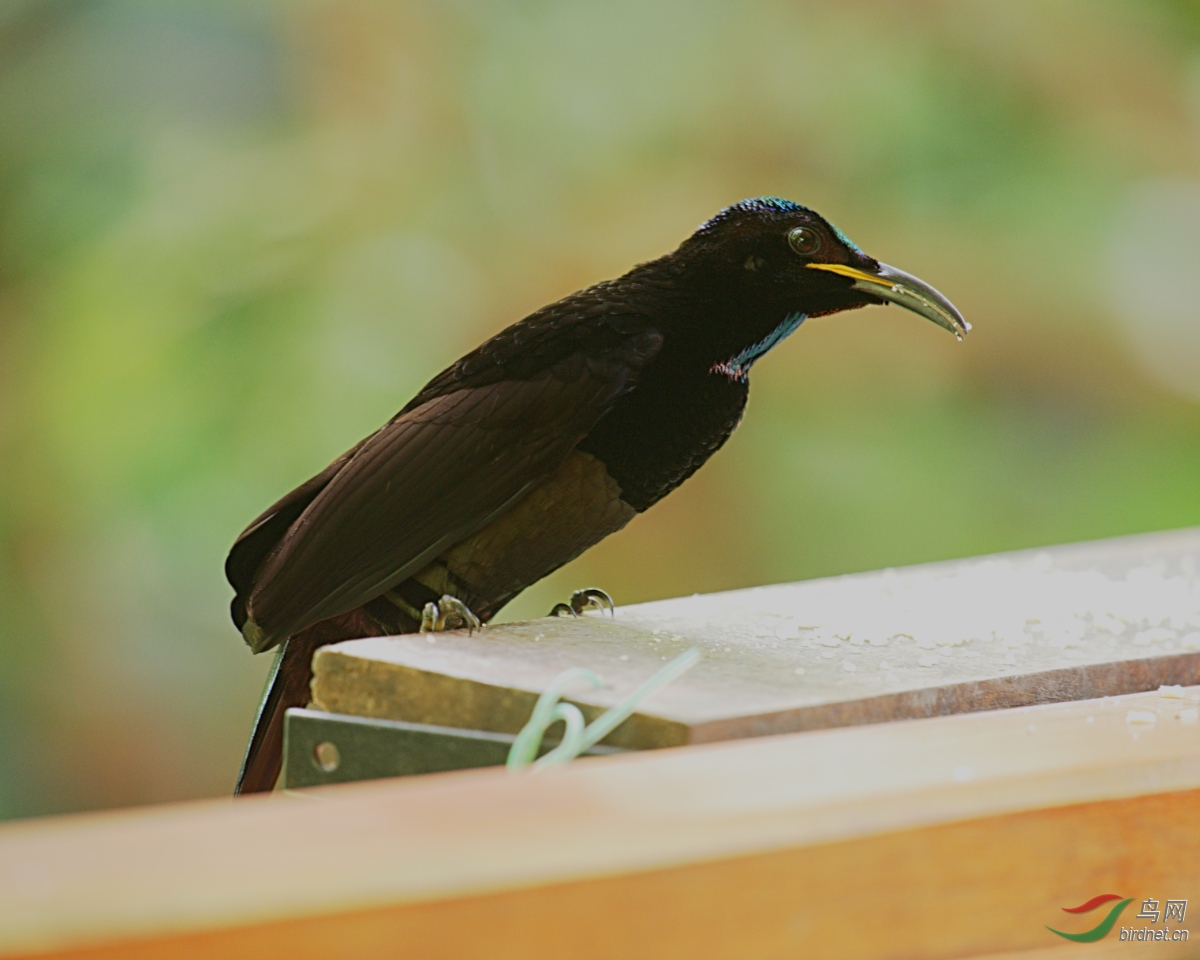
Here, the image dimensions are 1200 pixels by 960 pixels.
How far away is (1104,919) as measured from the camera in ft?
3.60

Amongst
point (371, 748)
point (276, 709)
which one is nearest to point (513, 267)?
point (276, 709)

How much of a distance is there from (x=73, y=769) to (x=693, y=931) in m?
4.23

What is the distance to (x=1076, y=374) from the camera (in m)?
5.18

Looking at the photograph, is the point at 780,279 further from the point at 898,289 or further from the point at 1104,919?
the point at 1104,919

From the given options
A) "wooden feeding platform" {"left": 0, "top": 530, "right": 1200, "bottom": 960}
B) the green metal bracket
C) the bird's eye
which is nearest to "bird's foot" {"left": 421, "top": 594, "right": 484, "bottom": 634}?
"wooden feeding platform" {"left": 0, "top": 530, "right": 1200, "bottom": 960}

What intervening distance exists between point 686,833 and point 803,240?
4.17 ft

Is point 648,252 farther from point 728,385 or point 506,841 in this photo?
point 506,841

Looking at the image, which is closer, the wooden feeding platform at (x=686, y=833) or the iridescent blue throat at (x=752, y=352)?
the wooden feeding platform at (x=686, y=833)

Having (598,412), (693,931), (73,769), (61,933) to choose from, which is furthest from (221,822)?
(73,769)

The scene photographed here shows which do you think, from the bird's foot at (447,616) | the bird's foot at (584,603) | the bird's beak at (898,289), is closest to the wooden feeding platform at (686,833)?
the bird's foot at (447,616)

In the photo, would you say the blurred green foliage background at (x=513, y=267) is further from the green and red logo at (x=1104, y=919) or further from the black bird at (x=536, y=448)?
the green and red logo at (x=1104, y=919)

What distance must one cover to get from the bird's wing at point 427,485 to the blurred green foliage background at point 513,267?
99.1 inches

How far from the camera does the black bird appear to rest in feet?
6.22

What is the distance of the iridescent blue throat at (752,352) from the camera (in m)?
2.05
